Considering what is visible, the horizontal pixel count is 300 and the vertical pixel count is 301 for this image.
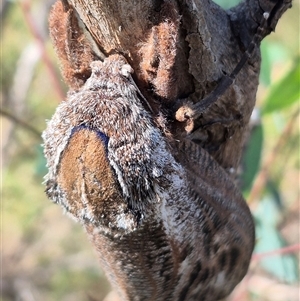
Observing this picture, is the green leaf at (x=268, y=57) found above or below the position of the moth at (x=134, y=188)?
above

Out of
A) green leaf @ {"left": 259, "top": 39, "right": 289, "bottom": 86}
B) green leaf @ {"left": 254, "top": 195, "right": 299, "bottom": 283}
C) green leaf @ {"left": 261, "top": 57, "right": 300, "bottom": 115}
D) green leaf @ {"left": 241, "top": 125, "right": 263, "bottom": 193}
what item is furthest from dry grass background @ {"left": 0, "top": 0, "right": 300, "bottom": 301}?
green leaf @ {"left": 261, "top": 57, "right": 300, "bottom": 115}

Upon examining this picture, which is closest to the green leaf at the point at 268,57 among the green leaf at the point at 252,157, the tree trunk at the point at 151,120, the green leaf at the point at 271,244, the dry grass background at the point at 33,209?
the green leaf at the point at 252,157

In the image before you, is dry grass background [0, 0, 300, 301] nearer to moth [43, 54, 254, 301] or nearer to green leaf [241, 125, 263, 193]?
green leaf [241, 125, 263, 193]

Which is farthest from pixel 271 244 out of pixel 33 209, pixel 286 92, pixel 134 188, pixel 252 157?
pixel 33 209

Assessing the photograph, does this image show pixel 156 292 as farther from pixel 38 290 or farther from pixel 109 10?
pixel 38 290

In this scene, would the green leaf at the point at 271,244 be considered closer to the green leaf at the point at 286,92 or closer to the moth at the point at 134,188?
the green leaf at the point at 286,92

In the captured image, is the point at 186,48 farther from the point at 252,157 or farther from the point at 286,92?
the point at 252,157

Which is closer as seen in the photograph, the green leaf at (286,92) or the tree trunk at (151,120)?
the tree trunk at (151,120)

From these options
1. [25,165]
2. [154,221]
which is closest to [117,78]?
[154,221]
